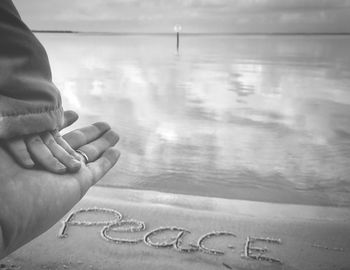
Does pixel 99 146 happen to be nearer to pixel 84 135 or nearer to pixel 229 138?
pixel 84 135

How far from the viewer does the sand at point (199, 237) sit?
2.10 metres

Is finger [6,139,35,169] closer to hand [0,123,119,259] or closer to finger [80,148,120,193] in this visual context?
hand [0,123,119,259]

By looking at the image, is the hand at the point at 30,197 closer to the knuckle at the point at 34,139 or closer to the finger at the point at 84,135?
the knuckle at the point at 34,139

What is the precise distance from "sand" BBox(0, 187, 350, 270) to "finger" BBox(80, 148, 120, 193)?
1.52 ft

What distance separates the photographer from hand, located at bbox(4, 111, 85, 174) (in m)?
1.53

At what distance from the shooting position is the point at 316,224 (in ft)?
8.48

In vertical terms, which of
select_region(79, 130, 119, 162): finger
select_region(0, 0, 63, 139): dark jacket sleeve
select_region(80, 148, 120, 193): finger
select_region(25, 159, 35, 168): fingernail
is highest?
select_region(0, 0, 63, 139): dark jacket sleeve

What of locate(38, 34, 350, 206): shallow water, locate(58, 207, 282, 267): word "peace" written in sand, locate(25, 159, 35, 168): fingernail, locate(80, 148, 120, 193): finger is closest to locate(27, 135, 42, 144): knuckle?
locate(25, 159, 35, 168): fingernail

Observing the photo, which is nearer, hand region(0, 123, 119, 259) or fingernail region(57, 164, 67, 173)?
hand region(0, 123, 119, 259)

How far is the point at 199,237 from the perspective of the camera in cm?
236

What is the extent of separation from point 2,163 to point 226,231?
1414 mm

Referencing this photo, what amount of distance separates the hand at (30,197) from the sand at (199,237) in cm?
52

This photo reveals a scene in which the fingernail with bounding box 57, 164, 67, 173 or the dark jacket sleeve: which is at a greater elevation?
the dark jacket sleeve

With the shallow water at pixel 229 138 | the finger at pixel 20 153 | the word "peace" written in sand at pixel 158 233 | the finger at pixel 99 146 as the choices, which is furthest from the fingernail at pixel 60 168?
the shallow water at pixel 229 138
